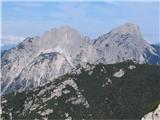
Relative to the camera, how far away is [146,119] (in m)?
131

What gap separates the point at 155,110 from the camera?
13125 centimetres

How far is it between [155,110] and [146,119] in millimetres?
3523
